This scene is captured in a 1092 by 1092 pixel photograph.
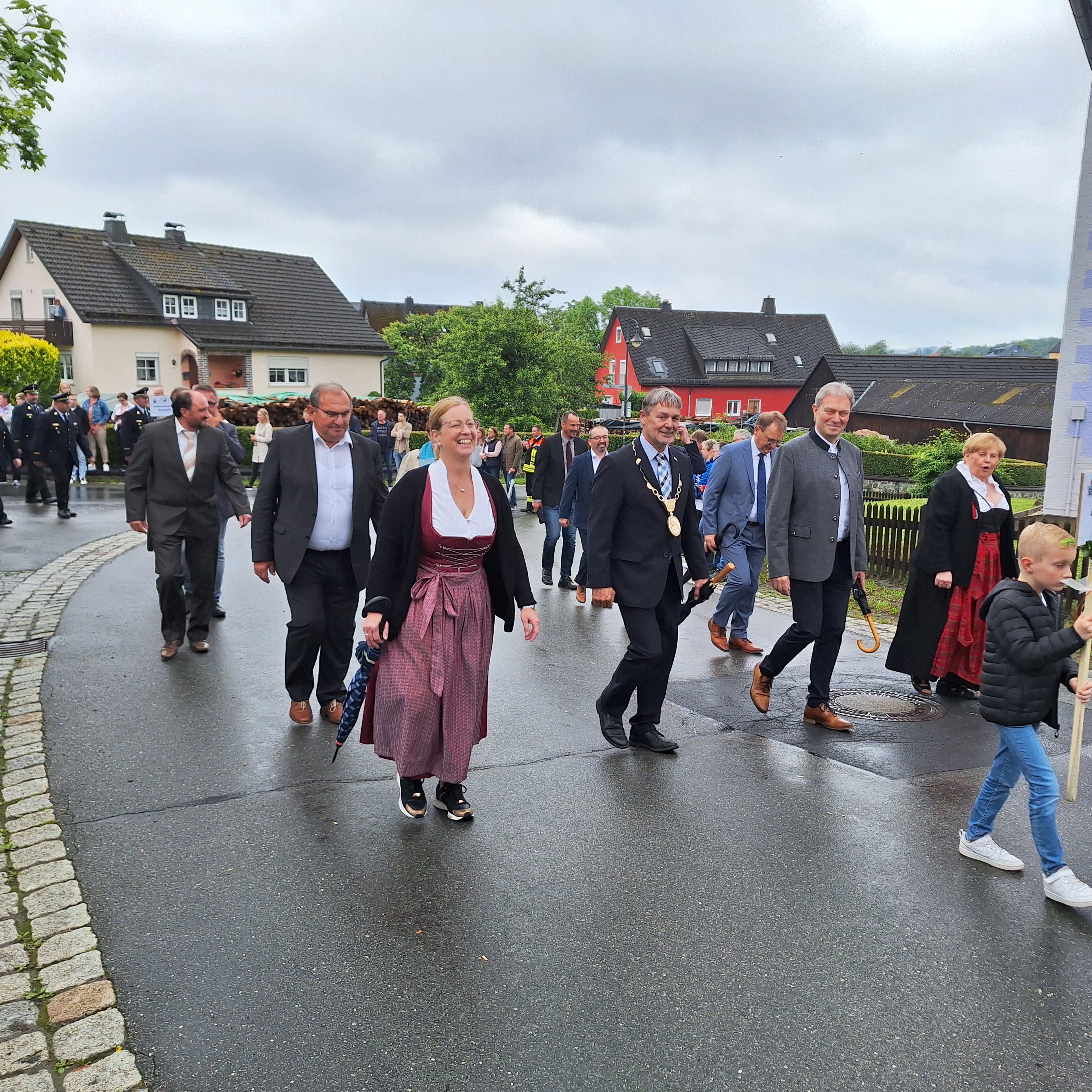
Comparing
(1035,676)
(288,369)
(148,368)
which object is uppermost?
(288,369)

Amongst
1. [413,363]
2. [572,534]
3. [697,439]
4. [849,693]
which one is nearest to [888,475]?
[697,439]

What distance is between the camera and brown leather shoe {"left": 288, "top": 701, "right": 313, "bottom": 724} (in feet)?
20.8

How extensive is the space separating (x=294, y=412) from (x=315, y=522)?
2977 centimetres

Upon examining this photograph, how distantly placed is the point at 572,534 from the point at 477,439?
6905 millimetres

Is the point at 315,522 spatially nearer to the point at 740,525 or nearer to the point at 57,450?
the point at 740,525

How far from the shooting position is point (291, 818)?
4.89 meters

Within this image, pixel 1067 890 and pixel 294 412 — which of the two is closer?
pixel 1067 890

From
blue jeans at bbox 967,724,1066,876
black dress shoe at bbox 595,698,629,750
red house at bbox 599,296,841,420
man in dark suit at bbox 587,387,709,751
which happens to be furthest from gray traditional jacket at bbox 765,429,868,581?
red house at bbox 599,296,841,420

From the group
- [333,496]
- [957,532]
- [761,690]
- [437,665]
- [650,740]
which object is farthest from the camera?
[957,532]

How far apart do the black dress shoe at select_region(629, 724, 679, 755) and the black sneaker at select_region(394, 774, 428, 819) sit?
1.57m

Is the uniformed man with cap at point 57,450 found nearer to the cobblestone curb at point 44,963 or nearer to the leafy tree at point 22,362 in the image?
the cobblestone curb at point 44,963

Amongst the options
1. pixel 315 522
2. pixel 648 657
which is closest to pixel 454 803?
pixel 648 657

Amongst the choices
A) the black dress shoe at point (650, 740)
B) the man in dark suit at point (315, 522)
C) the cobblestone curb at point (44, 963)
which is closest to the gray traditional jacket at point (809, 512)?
the black dress shoe at point (650, 740)

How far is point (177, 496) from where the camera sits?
26.1 ft
